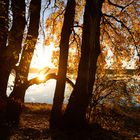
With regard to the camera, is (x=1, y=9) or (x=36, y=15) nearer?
(x=1, y=9)

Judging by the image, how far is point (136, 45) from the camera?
20500 millimetres

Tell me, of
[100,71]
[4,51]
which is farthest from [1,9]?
[100,71]

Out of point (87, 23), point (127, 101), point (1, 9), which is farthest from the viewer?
point (127, 101)

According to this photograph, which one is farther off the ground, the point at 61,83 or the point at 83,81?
the point at 83,81

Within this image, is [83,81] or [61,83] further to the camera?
[61,83]

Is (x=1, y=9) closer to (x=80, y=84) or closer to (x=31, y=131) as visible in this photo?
(x=31, y=131)

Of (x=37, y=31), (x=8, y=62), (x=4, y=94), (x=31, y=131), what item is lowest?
(x=31, y=131)

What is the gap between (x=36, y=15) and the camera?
1638 cm

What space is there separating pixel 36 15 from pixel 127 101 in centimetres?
634

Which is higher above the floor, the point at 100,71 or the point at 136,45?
the point at 136,45

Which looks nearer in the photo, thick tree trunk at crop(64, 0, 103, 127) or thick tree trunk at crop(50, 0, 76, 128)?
thick tree trunk at crop(64, 0, 103, 127)

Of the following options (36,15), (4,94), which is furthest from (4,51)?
(36,15)

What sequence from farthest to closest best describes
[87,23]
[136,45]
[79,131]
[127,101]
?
[136,45] < [127,101] < [87,23] < [79,131]

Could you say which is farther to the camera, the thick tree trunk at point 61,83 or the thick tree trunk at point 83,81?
the thick tree trunk at point 61,83
